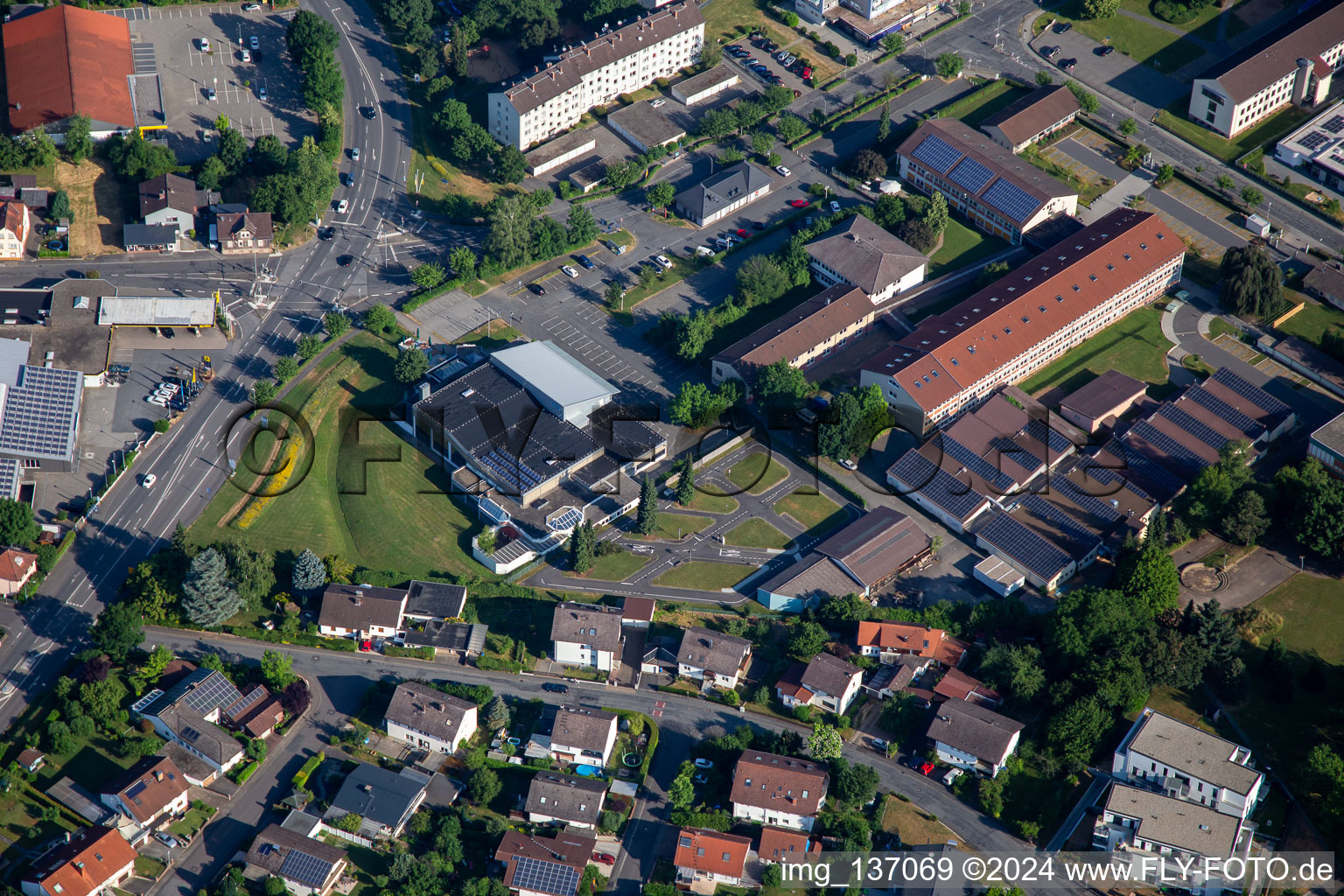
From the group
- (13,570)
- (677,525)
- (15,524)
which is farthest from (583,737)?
(15,524)

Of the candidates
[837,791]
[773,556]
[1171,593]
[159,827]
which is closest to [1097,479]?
[1171,593]

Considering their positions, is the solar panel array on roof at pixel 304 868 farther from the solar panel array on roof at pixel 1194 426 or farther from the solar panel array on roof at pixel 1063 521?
the solar panel array on roof at pixel 1194 426

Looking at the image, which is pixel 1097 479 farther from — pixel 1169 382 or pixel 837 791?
pixel 837 791

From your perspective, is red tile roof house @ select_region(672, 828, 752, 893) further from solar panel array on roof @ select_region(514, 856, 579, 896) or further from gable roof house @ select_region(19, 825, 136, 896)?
gable roof house @ select_region(19, 825, 136, 896)

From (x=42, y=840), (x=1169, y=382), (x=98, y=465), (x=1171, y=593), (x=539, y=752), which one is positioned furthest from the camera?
(x=1169, y=382)

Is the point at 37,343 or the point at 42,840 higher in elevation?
the point at 37,343

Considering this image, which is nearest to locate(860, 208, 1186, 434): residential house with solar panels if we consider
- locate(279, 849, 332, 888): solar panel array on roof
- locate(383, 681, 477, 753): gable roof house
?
locate(383, 681, 477, 753): gable roof house

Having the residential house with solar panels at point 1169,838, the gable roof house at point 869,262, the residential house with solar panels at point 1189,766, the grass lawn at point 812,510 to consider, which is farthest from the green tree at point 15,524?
the residential house with solar panels at point 1189,766
